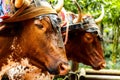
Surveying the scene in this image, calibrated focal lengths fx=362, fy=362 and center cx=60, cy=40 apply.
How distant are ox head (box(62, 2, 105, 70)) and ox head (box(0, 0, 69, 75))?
6.35ft

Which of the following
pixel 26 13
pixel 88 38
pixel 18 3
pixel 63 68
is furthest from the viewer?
pixel 88 38

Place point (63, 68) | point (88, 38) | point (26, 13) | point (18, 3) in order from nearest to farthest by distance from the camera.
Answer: point (63, 68) → point (18, 3) → point (26, 13) → point (88, 38)

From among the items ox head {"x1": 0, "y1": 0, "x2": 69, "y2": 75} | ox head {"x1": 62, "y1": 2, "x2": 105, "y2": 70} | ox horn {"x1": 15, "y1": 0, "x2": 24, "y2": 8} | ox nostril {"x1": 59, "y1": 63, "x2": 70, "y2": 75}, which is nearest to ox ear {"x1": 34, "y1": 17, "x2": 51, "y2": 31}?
ox head {"x1": 0, "y1": 0, "x2": 69, "y2": 75}

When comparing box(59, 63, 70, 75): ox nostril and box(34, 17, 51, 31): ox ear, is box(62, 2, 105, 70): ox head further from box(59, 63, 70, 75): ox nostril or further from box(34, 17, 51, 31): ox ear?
box(59, 63, 70, 75): ox nostril

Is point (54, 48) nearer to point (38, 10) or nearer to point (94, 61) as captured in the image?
point (38, 10)

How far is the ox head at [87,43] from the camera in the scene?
17.9ft

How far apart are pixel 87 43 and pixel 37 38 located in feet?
7.10

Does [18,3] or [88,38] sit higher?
Result: [18,3]

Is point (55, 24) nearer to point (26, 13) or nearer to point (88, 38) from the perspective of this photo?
point (26, 13)

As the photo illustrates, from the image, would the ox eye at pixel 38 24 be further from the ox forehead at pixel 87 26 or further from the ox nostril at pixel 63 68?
the ox forehead at pixel 87 26

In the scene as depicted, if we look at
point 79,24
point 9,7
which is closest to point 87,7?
point 79,24

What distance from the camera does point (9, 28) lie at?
3.50 meters

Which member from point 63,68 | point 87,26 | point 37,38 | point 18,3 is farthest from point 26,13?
point 87,26

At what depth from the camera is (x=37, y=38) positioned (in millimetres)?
3408
